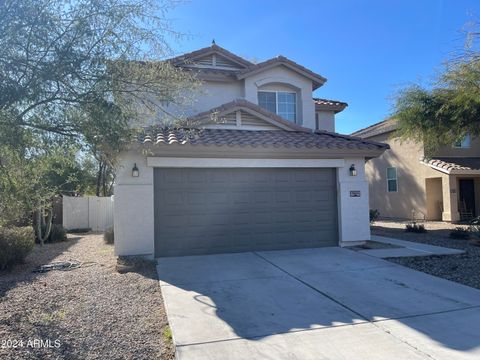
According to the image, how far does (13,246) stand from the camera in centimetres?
952

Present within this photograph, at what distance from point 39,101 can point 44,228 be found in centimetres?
1174

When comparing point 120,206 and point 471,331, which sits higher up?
point 120,206

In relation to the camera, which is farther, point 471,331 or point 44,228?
point 44,228

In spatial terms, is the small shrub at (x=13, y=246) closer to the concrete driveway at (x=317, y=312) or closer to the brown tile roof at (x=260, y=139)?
the concrete driveway at (x=317, y=312)

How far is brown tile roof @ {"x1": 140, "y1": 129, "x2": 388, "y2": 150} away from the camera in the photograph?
9.73 meters

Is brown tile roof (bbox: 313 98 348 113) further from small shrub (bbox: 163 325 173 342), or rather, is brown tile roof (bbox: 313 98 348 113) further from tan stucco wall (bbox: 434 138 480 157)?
small shrub (bbox: 163 325 173 342)

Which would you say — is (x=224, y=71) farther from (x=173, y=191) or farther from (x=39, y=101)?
(x=39, y=101)

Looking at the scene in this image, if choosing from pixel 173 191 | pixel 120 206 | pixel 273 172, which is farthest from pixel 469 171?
pixel 120 206

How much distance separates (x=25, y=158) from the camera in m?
5.26

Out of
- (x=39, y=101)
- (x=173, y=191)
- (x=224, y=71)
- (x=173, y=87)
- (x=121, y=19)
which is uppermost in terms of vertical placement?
(x=224, y=71)

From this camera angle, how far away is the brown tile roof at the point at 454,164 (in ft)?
63.9

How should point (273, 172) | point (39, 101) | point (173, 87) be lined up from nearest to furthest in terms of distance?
point (39, 101), point (173, 87), point (273, 172)

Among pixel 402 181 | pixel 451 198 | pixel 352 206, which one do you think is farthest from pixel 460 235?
pixel 402 181

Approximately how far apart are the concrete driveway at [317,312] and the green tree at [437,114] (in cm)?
924
